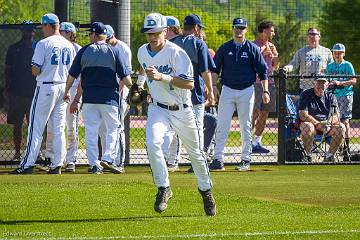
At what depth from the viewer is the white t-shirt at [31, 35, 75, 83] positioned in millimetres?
15977

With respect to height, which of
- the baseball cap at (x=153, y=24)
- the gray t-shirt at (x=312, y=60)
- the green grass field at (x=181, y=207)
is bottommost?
the green grass field at (x=181, y=207)

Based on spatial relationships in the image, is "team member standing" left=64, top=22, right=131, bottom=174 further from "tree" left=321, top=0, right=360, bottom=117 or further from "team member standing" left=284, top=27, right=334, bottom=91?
"tree" left=321, top=0, right=360, bottom=117

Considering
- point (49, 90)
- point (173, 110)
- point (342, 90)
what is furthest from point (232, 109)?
point (173, 110)

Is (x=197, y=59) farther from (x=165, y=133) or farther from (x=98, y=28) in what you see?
(x=165, y=133)

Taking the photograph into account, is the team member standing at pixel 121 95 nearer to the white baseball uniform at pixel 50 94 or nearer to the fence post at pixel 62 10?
the white baseball uniform at pixel 50 94

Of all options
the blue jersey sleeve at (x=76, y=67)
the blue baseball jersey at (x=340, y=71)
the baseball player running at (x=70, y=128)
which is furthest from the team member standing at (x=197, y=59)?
the blue baseball jersey at (x=340, y=71)

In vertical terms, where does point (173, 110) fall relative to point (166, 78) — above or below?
below

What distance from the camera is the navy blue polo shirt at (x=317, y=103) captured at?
19.0 m

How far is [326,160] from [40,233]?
10152 mm

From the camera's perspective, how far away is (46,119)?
53.4 feet

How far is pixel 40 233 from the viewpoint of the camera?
9703mm

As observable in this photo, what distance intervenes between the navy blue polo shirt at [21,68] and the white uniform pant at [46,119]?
1245 millimetres

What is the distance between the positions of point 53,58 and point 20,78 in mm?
1616

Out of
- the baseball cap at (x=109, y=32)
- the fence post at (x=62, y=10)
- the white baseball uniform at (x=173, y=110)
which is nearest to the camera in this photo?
the white baseball uniform at (x=173, y=110)
